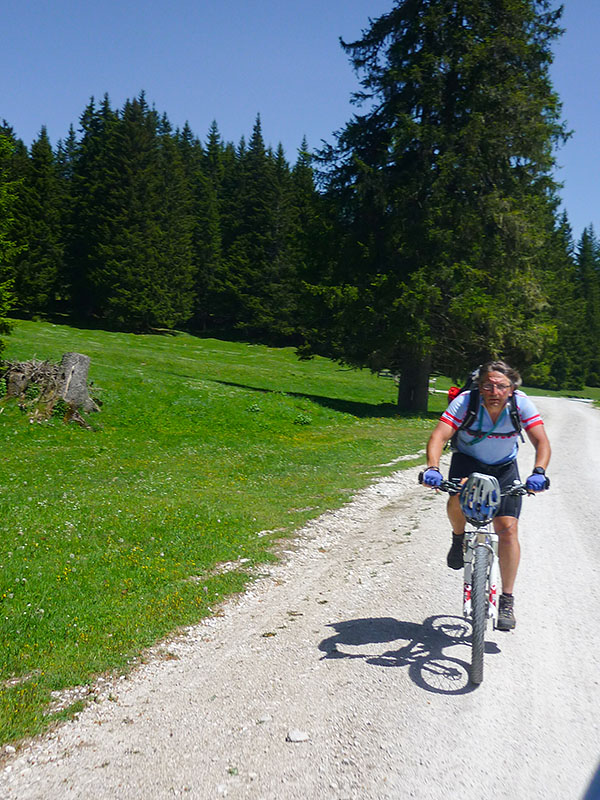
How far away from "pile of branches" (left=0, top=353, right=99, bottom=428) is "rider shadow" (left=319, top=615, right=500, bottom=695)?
548 inches

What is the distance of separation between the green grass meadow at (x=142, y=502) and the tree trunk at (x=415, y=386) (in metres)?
2.32

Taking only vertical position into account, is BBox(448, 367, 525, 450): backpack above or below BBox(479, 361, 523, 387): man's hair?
below

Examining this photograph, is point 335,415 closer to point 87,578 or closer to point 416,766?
point 87,578

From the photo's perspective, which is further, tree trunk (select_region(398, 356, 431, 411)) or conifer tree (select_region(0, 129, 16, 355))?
tree trunk (select_region(398, 356, 431, 411))

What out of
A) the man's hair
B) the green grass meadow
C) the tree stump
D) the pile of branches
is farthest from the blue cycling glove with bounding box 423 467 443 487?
the tree stump

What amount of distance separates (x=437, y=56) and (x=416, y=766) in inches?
1093

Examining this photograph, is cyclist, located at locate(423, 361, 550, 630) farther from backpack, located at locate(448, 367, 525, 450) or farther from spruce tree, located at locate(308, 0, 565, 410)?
spruce tree, located at locate(308, 0, 565, 410)

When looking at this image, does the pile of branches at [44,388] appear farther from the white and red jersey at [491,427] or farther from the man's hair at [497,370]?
the man's hair at [497,370]

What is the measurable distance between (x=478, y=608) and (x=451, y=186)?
2450 centimetres

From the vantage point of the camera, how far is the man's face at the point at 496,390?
5441 mm

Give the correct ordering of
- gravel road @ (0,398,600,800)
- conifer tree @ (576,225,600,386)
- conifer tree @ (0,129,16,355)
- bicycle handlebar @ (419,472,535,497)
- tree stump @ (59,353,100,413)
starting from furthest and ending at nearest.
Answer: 1. conifer tree @ (576,225,600,386)
2. conifer tree @ (0,129,16,355)
3. tree stump @ (59,353,100,413)
4. bicycle handlebar @ (419,472,535,497)
5. gravel road @ (0,398,600,800)

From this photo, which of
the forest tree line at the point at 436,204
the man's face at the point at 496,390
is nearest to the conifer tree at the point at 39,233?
the forest tree line at the point at 436,204

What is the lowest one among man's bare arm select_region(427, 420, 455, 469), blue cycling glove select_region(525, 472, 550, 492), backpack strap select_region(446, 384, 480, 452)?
blue cycling glove select_region(525, 472, 550, 492)

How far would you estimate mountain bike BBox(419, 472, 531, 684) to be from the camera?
4.80m
